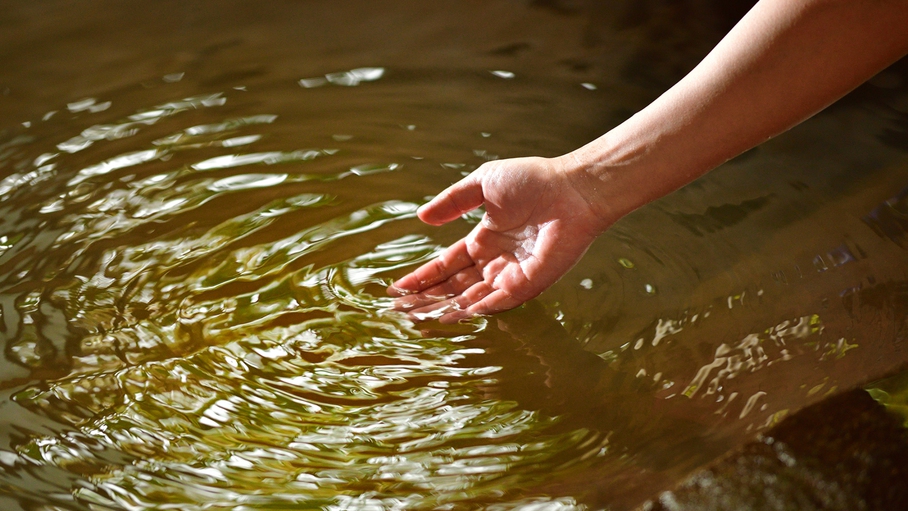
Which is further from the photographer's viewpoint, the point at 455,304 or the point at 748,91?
the point at 455,304

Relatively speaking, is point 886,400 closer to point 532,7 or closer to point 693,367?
point 693,367

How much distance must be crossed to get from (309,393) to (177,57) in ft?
2.97

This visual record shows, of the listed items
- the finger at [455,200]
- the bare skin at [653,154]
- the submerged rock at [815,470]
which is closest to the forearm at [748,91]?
the bare skin at [653,154]

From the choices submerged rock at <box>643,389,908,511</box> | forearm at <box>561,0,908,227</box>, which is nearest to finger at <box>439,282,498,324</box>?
forearm at <box>561,0,908,227</box>

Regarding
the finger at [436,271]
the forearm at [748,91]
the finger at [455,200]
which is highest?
the forearm at [748,91]

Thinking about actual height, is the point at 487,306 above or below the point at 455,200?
below

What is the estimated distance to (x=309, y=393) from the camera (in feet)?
2.86

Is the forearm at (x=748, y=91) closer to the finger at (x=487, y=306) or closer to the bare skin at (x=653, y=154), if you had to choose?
the bare skin at (x=653, y=154)

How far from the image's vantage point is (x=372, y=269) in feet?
3.54

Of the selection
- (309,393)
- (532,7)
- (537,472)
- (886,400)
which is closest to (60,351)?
(309,393)

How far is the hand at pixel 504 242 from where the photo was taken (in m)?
0.95

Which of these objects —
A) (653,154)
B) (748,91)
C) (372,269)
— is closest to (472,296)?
(372,269)

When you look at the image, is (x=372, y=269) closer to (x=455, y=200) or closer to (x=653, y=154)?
(x=455, y=200)

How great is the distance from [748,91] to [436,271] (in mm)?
433
